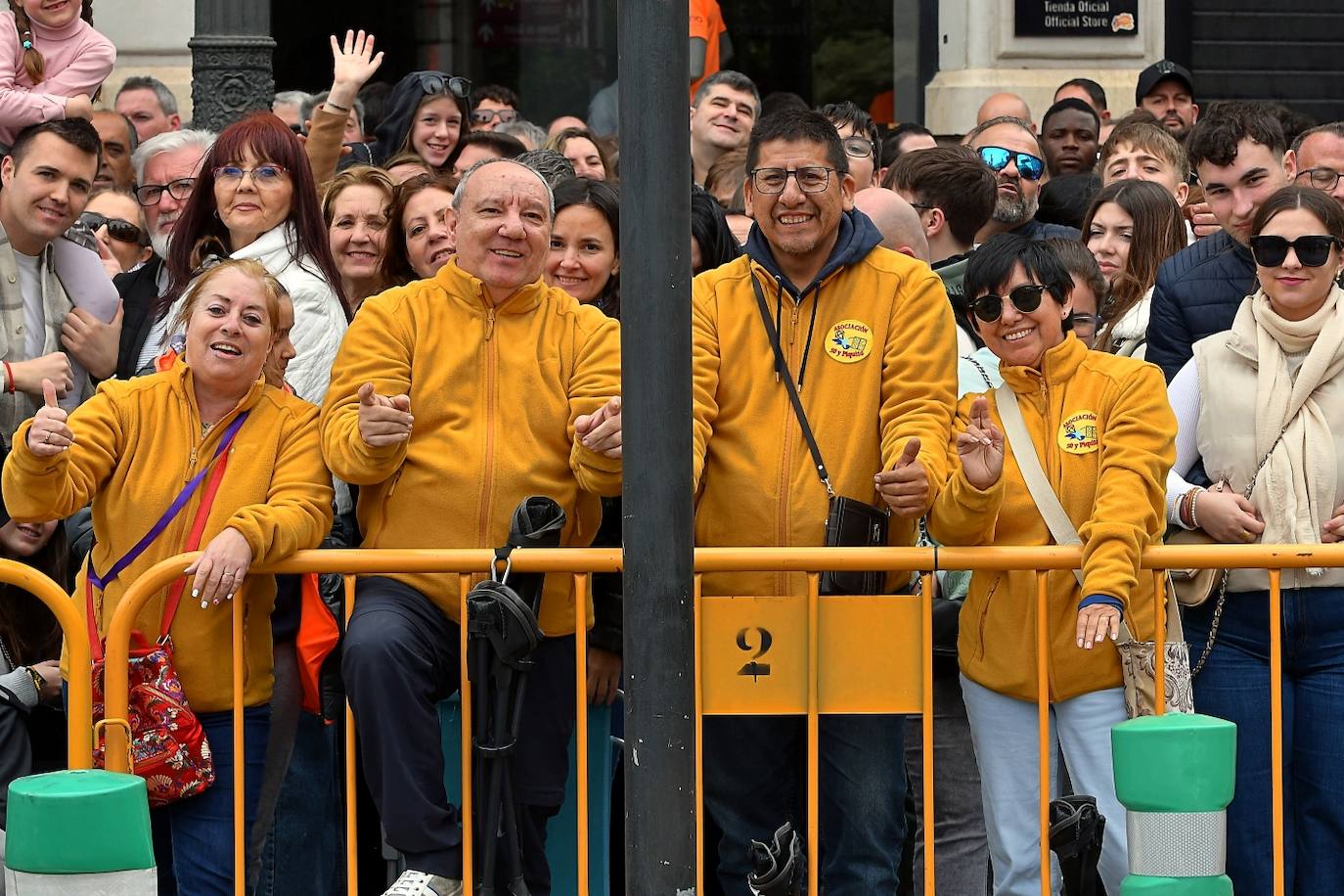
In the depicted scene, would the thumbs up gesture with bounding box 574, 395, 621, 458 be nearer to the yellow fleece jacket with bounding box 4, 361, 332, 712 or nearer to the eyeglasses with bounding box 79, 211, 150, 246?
the yellow fleece jacket with bounding box 4, 361, 332, 712

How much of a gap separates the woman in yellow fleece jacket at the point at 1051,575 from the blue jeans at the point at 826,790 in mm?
269

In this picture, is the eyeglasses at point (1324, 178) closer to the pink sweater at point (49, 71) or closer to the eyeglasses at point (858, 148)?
the eyeglasses at point (858, 148)

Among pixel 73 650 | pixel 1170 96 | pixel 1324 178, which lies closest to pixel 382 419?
pixel 73 650

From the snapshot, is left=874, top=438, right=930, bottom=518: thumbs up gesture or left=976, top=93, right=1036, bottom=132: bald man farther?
left=976, top=93, right=1036, bottom=132: bald man

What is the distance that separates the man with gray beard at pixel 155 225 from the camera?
20.8ft

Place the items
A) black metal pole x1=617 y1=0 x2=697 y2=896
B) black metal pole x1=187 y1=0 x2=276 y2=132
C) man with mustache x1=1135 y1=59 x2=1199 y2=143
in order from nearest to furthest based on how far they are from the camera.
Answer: black metal pole x1=617 y1=0 x2=697 y2=896, black metal pole x1=187 y1=0 x2=276 y2=132, man with mustache x1=1135 y1=59 x2=1199 y2=143

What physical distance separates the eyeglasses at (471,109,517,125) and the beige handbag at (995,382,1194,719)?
4977mm

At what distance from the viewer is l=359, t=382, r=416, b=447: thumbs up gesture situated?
4895mm

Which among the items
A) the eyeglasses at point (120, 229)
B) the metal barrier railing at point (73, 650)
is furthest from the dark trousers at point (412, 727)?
the eyeglasses at point (120, 229)

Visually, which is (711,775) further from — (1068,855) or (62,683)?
(62,683)

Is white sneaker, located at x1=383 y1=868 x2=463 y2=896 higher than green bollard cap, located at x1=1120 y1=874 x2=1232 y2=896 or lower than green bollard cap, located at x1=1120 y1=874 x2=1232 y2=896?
lower

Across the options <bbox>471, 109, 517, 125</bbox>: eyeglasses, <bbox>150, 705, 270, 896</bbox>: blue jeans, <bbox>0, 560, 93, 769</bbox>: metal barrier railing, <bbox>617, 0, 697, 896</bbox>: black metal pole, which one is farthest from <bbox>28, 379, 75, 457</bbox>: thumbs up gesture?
<bbox>471, 109, 517, 125</bbox>: eyeglasses

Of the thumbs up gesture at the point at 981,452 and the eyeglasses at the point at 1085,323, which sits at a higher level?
the eyeglasses at the point at 1085,323

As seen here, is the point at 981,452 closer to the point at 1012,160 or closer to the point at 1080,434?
A: the point at 1080,434
